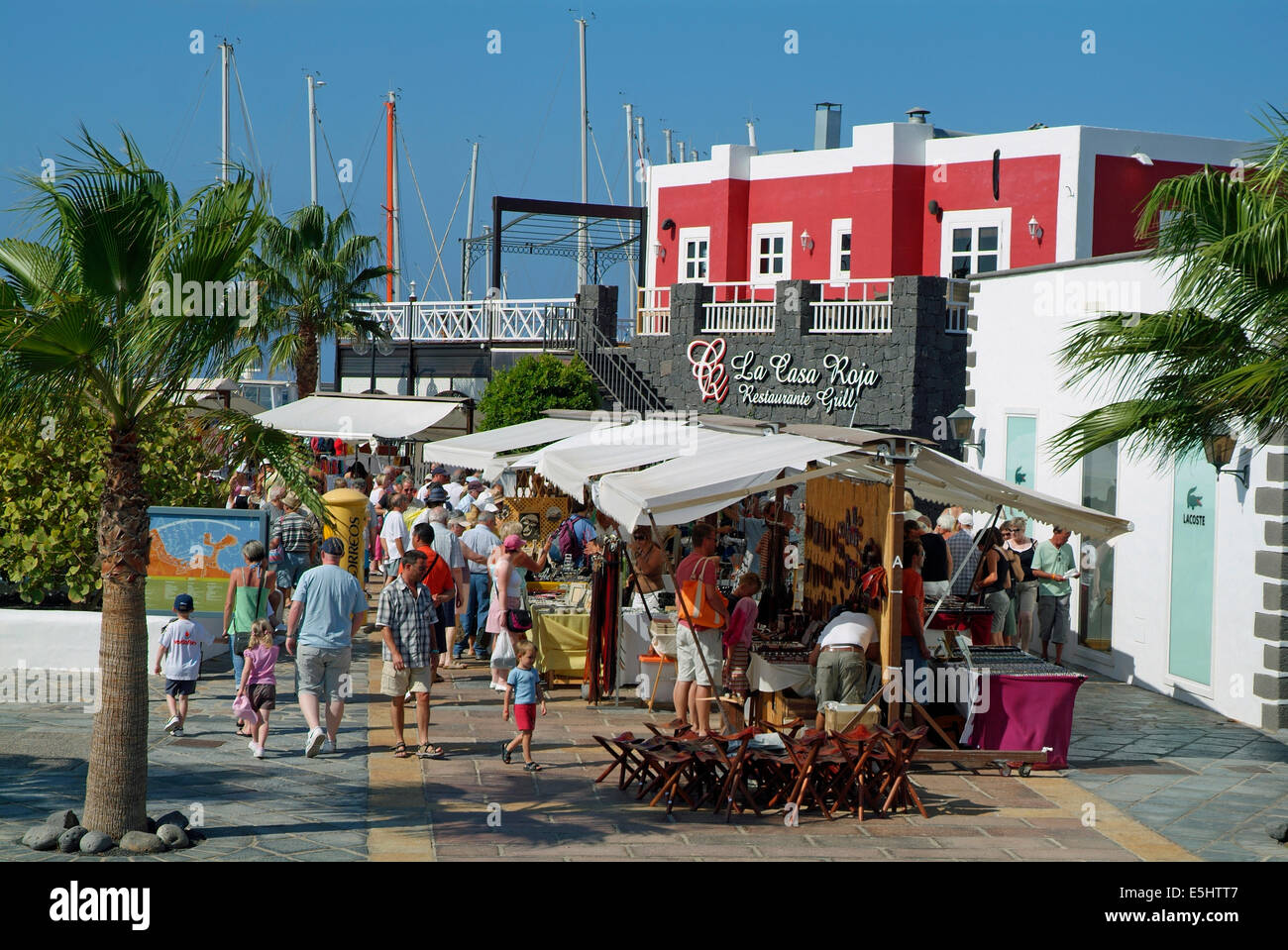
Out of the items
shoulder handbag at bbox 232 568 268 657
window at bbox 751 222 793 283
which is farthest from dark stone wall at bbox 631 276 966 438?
shoulder handbag at bbox 232 568 268 657

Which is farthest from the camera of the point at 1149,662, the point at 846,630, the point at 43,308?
the point at 1149,662

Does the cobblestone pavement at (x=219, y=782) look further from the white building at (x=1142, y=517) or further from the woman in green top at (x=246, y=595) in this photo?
the white building at (x=1142, y=517)

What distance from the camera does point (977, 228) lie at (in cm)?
3025

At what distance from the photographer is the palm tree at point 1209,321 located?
8.85m

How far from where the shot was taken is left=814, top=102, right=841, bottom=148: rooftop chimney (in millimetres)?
38062

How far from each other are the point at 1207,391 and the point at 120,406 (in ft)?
22.7

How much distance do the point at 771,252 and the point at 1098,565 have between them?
19578 mm

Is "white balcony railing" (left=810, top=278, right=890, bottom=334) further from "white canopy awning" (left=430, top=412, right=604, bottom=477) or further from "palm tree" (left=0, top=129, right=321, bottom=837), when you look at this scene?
"palm tree" (left=0, top=129, right=321, bottom=837)

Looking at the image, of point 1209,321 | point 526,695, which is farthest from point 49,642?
point 1209,321

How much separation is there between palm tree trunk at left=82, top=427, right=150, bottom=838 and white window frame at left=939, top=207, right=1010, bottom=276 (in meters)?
24.1

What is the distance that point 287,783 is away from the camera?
9391 mm
